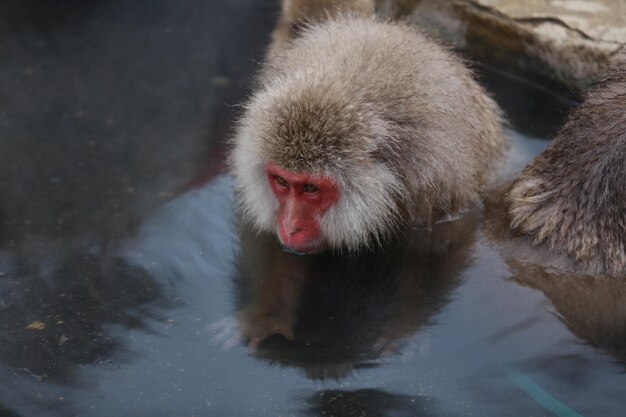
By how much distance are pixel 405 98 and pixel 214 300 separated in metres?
1.55

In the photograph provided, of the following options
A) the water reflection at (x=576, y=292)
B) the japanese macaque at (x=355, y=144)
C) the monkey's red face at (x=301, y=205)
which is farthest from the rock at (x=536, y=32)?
the monkey's red face at (x=301, y=205)

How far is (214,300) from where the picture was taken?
4902 millimetres

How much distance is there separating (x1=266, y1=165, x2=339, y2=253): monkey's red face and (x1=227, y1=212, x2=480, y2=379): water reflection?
0.25 meters

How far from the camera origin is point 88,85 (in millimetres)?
6855

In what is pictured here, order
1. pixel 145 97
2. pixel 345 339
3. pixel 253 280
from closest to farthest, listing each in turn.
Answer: pixel 345 339 < pixel 253 280 < pixel 145 97

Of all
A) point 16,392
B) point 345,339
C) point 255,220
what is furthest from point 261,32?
point 16,392

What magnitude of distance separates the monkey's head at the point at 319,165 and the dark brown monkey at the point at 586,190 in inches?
32.1

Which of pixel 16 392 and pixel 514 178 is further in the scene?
pixel 514 178

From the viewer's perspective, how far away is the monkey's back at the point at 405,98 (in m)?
5.07

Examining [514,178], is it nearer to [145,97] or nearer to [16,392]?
[145,97]

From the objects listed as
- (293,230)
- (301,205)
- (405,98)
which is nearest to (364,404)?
(293,230)

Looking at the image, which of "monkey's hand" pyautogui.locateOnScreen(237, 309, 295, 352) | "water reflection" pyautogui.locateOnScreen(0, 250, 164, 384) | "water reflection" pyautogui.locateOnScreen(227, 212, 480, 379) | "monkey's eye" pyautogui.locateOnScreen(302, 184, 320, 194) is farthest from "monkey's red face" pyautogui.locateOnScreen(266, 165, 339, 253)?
"water reflection" pyautogui.locateOnScreen(0, 250, 164, 384)

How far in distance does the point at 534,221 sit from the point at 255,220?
1.65 meters

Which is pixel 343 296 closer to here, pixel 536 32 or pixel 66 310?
pixel 66 310
